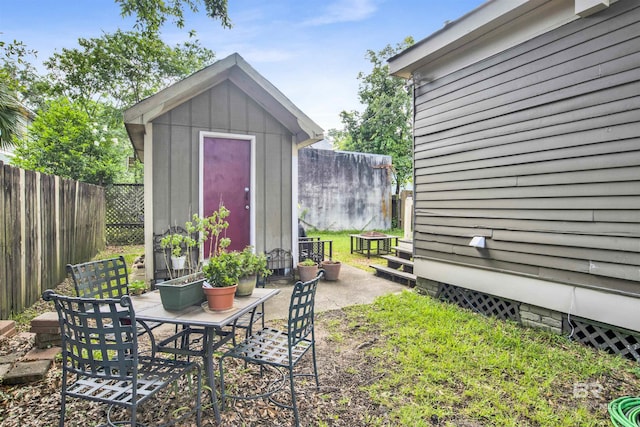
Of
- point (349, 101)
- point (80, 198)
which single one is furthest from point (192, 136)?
point (349, 101)

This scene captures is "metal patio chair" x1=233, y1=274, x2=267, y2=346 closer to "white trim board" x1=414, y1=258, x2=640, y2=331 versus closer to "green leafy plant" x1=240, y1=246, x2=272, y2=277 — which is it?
"green leafy plant" x1=240, y1=246, x2=272, y2=277

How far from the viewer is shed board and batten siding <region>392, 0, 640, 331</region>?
2.72 m

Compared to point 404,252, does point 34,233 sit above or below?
above

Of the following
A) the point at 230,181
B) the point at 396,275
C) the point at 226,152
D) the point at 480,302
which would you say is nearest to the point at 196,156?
the point at 226,152

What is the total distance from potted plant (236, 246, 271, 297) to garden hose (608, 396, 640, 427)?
2276 mm

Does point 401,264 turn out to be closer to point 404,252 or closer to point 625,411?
point 404,252

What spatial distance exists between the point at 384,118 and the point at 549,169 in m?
14.0

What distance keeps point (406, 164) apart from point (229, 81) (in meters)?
12.3

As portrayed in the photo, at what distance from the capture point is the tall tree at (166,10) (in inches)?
216

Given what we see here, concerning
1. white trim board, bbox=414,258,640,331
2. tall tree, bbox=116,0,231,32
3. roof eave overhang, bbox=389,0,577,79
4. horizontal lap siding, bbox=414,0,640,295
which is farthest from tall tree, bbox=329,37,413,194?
white trim board, bbox=414,258,640,331

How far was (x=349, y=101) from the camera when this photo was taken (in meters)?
18.2

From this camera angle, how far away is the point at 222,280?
2.06m

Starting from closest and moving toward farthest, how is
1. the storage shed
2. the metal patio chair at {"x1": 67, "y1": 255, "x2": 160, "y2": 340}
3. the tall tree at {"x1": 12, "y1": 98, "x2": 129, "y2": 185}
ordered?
1. the metal patio chair at {"x1": 67, "y1": 255, "x2": 160, "y2": 340}
2. the storage shed
3. the tall tree at {"x1": 12, "y1": 98, "x2": 129, "y2": 185}

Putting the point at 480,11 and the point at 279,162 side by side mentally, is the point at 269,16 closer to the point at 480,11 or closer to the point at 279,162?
the point at 279,162
